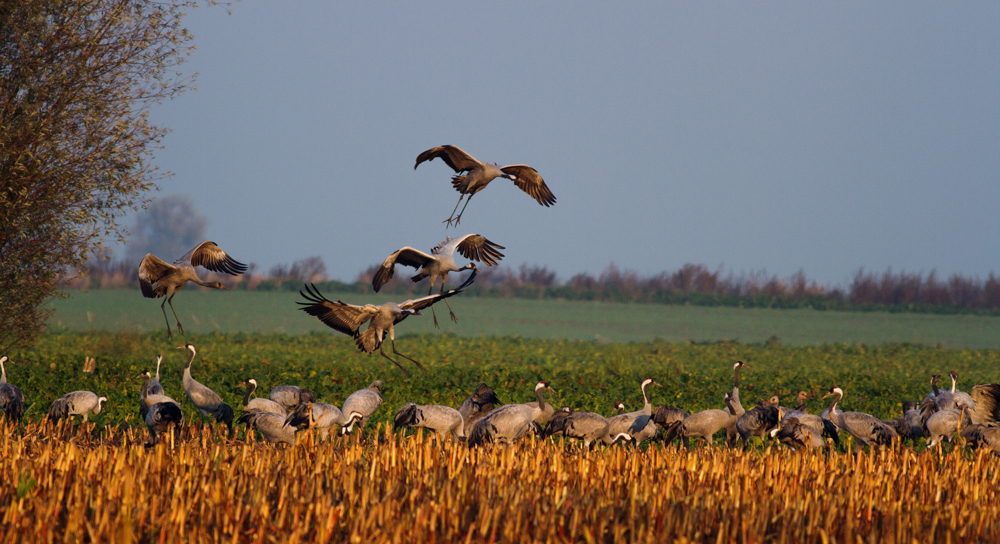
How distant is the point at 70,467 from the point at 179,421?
3.68 meters

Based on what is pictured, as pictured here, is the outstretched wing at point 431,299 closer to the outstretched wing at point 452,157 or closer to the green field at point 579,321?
the outstretched wing at point 452,157

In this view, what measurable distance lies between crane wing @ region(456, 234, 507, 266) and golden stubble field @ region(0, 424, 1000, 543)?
3.05 m

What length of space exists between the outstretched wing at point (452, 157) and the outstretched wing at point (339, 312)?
209 cm

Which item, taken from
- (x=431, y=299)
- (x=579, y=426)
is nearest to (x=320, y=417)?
(x=431, y=299)

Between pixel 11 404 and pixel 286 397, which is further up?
pixel 286 397

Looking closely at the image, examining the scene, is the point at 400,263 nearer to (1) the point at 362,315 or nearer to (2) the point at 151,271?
(1) the point at 362,315

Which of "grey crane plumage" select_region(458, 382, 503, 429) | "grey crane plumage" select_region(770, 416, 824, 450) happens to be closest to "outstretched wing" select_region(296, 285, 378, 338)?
"grey crane plumage" select_region(458, 382, 503, 429)

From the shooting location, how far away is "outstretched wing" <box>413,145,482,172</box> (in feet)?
32.2

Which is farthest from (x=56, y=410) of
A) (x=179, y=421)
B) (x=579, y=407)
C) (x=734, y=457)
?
(x=734, y=457)

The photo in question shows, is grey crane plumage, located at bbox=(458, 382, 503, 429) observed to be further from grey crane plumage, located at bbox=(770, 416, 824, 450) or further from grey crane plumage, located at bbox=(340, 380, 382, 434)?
grey crane plumage, located at bbox=(770, 416, 824, 450)

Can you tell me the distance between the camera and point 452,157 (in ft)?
32.9

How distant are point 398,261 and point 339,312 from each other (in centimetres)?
95

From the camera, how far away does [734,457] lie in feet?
28.9

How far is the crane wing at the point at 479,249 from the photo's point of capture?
10208mm
